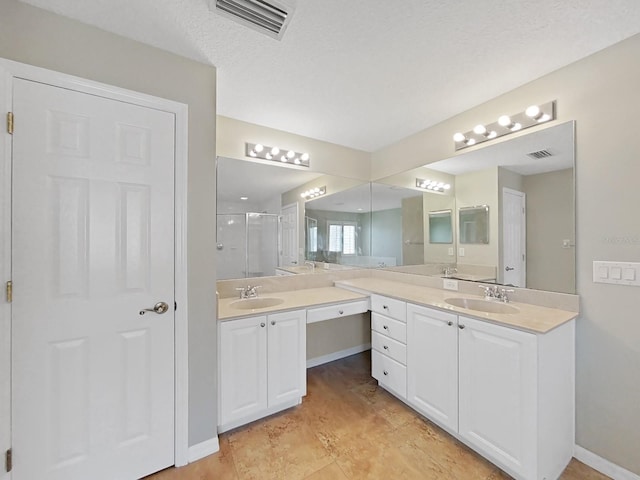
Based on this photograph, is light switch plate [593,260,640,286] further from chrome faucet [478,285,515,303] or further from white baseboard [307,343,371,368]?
white baseboard [307,343,371,368]

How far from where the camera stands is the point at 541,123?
1810mm

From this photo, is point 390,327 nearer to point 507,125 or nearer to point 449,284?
point 449,284

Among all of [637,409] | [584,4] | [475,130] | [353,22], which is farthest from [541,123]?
[637,409]

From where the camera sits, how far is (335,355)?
9.75 ft

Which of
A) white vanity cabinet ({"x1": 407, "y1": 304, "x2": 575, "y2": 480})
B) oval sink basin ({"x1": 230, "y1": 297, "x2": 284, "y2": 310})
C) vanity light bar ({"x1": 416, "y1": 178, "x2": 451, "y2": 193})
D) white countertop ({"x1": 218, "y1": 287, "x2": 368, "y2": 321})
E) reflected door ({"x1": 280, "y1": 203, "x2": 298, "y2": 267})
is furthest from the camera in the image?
reflected door ({"x1": 280, "y1": 203, "x2": 298, "y2": 267})

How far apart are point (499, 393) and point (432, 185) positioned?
5.99 feet

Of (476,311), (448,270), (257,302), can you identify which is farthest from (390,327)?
(257,302)

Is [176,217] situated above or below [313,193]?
below

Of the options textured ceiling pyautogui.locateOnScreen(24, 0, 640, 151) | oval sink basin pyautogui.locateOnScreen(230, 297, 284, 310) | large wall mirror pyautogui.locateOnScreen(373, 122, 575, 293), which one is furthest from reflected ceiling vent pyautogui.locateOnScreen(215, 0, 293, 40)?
oval sink basin pyautogui.locateOnScreen(230, 297, 284, 310)

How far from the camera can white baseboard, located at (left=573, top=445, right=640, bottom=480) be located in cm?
144

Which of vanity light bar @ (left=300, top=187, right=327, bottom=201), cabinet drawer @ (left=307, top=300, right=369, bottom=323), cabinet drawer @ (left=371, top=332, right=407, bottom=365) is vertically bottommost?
cabinet drawer @ (left=371, top=332, right=407, bottom=365)

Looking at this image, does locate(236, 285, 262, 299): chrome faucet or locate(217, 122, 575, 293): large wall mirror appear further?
locate(236, 285, 262, 299): chrome faucet

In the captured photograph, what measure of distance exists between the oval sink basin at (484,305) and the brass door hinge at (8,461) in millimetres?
2640

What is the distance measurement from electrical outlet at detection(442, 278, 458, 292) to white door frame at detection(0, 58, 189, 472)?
6.95ft
